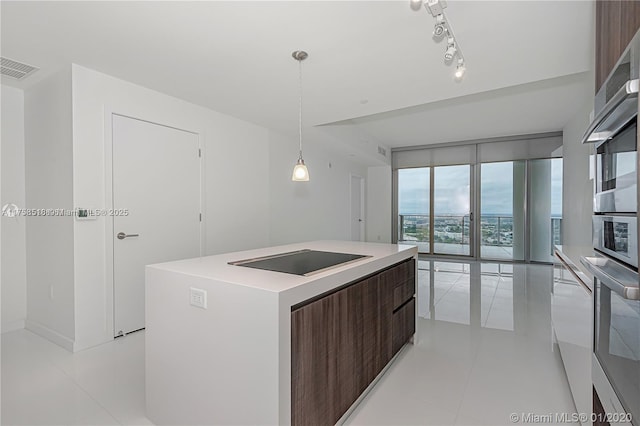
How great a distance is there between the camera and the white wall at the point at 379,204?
27.1 ft

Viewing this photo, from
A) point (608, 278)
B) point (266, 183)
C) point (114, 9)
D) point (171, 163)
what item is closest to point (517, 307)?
point (608, 278)

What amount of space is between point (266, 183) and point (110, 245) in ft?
7.49

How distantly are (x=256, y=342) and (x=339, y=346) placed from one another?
51cm

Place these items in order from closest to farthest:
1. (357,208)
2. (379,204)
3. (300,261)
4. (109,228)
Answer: (300,261) < (109,228) < (357,208) < (379,204)

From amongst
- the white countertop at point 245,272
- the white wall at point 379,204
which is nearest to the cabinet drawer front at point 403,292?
the white countertop at point 245,272

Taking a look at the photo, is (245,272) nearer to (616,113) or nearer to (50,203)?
(616,113)

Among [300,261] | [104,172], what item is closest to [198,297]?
[300,261]

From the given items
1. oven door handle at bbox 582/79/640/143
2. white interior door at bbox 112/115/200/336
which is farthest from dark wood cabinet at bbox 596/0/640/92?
white interior door at bbox 112/115/200/336

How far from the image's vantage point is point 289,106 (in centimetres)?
380

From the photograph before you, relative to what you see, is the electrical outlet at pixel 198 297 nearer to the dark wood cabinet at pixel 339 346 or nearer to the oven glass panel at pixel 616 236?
the dark wood cabinet at pixel 339 346

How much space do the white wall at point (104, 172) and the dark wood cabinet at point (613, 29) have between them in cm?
357

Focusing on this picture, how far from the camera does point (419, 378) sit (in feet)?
7.27

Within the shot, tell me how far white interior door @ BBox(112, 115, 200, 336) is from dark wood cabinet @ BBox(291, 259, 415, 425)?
2.41 meters

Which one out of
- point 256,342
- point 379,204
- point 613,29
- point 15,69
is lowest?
point 256,342
